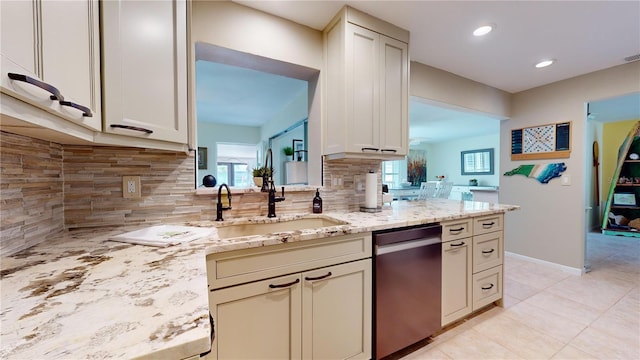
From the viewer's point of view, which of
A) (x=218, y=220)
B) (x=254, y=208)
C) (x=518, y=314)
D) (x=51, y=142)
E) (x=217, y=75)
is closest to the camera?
(x=51, y=142)

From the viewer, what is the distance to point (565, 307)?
220cm

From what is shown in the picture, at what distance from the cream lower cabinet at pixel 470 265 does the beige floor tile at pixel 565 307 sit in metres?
0.45

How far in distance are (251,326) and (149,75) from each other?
1243 millimetres

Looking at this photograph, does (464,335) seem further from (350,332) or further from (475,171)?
(475,171)

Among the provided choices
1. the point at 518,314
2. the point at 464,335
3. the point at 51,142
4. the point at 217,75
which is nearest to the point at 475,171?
the point at 518,314

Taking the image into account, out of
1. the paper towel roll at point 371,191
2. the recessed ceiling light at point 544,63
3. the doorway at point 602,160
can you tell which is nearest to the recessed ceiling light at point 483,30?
the recessed ceiling light at point 544,63

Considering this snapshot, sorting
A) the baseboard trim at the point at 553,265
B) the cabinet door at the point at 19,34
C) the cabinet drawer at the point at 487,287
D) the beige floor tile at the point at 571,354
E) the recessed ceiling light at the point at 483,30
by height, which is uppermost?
the recessed ceiling light at the point at 483,30

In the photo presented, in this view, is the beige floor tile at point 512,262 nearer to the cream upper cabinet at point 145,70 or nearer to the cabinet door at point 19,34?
the cream upper cabinet at point 145,70

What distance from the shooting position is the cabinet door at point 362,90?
5.98ft

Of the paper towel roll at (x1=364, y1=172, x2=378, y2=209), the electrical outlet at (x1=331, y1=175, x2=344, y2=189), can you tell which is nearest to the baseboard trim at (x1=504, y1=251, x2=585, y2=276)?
the paper towel roll at (x1=364, y1=172, x2=378, y2=209)

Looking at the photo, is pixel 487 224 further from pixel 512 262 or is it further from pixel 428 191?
pixel 428 191

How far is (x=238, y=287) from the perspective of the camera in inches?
43.5

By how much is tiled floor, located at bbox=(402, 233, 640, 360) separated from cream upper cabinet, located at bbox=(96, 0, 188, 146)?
2.04 m

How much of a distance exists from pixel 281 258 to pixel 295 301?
24 cm
